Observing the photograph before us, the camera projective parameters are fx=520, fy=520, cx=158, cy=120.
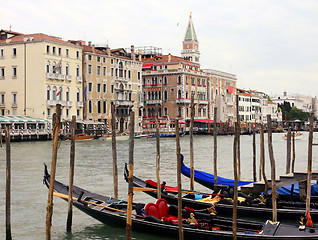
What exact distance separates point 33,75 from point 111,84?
22.5ft

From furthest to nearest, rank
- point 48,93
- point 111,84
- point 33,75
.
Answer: point 111,84
point 48,93
point 33,75

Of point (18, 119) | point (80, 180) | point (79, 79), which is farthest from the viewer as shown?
point (79, 79)

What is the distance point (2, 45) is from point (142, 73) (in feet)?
44.6

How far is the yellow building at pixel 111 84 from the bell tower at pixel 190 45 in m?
16.8

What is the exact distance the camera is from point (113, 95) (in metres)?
36.2

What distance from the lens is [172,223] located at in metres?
6.55

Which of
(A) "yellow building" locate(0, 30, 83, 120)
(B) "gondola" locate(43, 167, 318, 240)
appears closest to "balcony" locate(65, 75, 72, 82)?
(A) "yellow building" locate(0, 30, 83, 120)

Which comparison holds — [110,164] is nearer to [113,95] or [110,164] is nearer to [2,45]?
[2,45]

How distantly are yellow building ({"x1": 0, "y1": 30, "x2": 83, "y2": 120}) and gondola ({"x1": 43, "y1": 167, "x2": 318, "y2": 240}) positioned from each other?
2308 cm

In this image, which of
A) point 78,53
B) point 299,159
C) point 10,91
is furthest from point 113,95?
point 299,159

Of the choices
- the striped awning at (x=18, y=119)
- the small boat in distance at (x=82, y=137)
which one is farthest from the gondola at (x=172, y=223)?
the small boat in distance at (x=82, y=137)

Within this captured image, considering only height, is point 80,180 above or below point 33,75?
below

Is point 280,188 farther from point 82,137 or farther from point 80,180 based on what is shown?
point 82,137

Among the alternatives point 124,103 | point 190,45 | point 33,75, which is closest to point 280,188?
point 33,75
